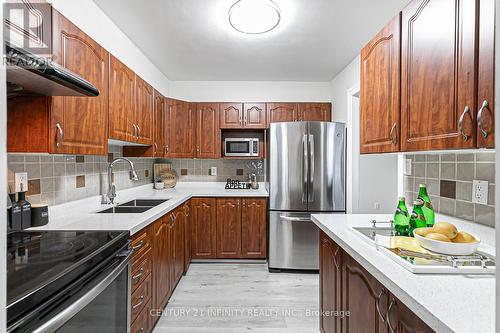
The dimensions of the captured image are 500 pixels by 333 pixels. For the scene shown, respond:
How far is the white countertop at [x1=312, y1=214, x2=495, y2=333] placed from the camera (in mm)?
743

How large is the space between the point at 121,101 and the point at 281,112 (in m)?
2.29

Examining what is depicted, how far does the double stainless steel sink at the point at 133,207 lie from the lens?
251 cm

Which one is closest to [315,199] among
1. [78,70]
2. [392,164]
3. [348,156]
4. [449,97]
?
[348,156]

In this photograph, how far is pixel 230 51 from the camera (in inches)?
124

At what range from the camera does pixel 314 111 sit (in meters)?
4.14

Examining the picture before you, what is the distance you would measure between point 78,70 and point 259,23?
139 centimetres

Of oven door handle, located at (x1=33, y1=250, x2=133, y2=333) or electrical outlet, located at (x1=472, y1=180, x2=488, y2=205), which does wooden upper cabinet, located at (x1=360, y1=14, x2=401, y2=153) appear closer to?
electrical outlet, located at (x1=472, y1=180, x2=488, y2=205)

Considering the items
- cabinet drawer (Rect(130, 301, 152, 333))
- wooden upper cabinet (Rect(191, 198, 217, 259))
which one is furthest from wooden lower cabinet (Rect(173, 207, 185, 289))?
cabinet drawer (Rect(130, 301, 152, 333))

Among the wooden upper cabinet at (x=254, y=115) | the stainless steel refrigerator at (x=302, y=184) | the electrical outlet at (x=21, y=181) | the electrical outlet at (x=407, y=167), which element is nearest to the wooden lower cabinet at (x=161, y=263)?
the electrical outlet at (x=21, y=181)

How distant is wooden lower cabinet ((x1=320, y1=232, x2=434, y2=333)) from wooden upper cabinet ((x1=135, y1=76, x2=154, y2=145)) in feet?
6.17

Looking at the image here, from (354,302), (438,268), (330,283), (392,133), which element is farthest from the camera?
(330,283)

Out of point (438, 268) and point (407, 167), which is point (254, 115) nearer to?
point (407, 167)

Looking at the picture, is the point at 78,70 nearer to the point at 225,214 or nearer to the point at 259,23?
the point at 259,23

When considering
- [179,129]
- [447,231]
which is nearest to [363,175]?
[447,231]
